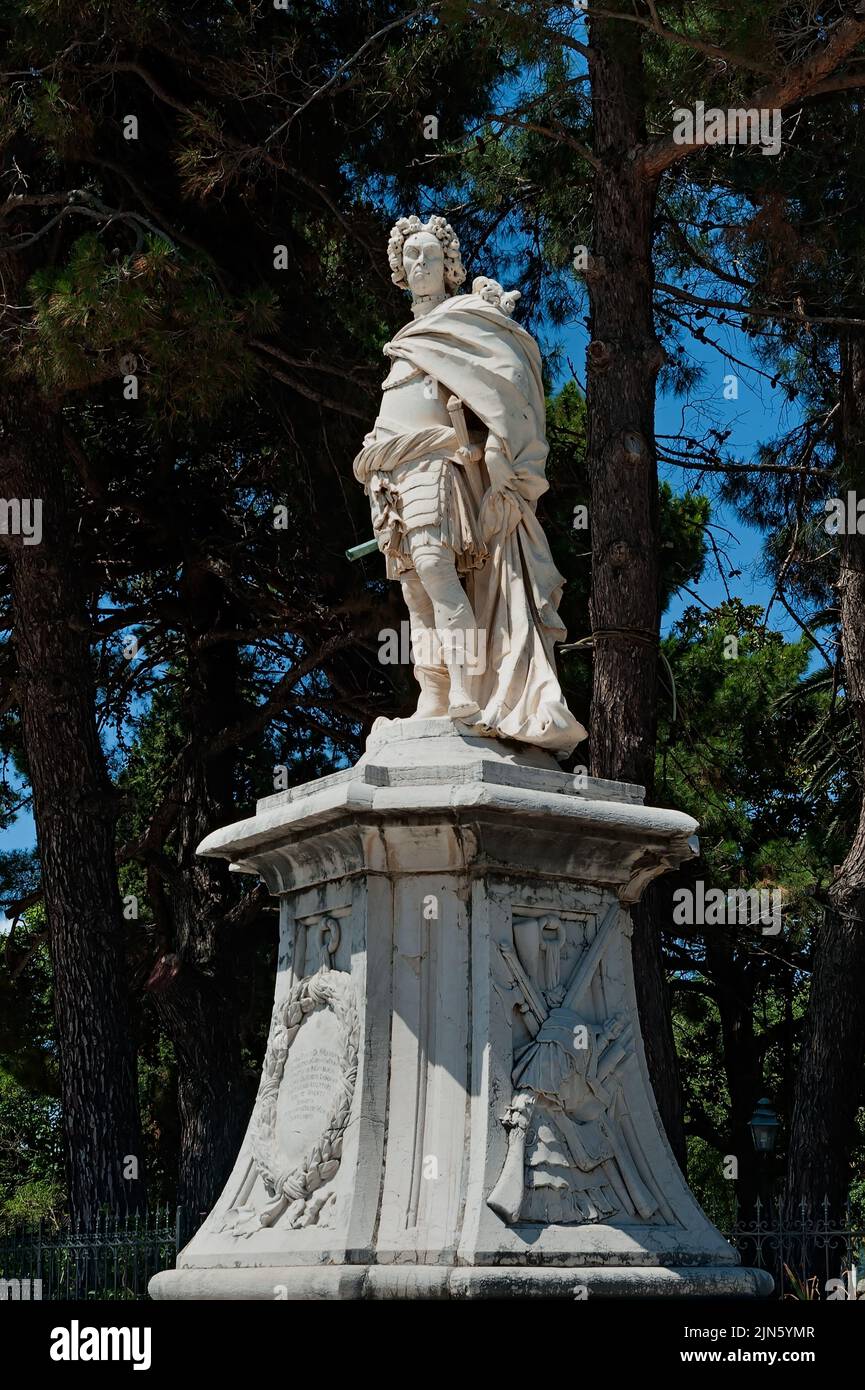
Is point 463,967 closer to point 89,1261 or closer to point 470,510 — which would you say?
point 470,510

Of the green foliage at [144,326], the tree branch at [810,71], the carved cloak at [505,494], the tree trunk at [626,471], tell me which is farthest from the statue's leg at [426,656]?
the green foliage at [144,326]

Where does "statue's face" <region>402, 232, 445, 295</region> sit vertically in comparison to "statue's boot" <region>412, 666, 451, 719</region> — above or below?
above

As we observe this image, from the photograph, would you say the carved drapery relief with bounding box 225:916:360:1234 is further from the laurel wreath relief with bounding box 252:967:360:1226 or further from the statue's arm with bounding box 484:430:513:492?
the statue's arm with bounding box 484:430:513:492

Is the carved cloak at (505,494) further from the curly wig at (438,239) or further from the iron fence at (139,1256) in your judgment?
the iron fence at (139,1256)

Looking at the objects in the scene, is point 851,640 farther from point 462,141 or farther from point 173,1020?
point 173,1020

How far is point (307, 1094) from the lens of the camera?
18.9ft

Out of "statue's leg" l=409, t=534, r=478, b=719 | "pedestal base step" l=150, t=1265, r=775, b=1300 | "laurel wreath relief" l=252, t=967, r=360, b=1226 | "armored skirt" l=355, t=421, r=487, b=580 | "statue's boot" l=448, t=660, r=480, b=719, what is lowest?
"pedestal base step" l=150, t=1265, r=775, b=1300

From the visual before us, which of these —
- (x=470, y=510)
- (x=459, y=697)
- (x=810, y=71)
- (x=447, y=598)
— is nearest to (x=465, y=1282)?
(x=459, y=697)

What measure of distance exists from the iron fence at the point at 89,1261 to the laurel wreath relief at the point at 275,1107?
267 centimetres

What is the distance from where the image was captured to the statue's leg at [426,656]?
620cm

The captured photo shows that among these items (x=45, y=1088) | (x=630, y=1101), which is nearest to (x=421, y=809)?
(x=630, y=1101)

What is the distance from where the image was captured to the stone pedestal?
5262 mm

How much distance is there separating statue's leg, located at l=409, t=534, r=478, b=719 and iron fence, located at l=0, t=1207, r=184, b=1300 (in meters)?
3.62

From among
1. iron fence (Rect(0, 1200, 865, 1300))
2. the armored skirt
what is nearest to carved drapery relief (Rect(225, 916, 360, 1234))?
the armored skirt
